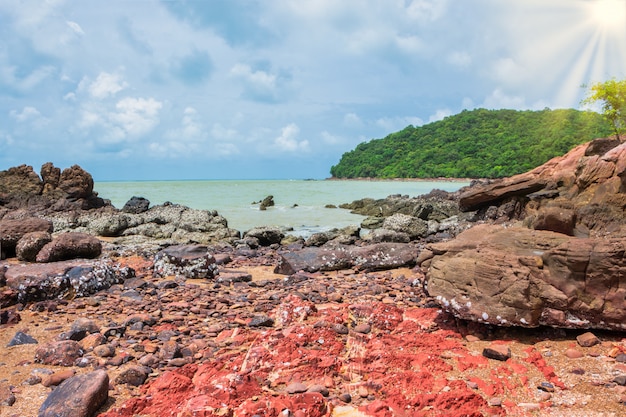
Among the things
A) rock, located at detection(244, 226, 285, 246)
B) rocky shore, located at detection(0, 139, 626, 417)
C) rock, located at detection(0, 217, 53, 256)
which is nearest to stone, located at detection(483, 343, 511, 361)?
rocky shore, located at detection(0, 139, 626, 417)

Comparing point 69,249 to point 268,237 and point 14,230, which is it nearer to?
point 14,230

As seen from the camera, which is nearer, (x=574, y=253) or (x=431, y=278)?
(x=574, y=253)

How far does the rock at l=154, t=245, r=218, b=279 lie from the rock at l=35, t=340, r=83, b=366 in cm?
431

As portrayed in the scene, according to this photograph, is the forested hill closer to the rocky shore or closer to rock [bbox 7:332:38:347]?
the rocky shore

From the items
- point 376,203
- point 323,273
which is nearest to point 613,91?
point 376,203

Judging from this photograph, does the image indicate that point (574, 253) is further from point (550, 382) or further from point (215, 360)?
point (215, 360)

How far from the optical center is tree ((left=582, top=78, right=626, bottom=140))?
41.1 m

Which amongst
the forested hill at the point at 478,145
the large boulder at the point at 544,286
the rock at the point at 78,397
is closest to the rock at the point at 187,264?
the rock at the point at 78,397

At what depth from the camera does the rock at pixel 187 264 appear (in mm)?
9172

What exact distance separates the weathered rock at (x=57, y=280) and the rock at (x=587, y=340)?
791 cm

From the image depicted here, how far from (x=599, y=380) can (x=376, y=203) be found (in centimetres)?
3250

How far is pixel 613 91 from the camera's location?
41250 mm

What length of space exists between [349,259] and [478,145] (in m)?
105

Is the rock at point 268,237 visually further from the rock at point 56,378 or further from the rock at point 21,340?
the rock at point 56,378
